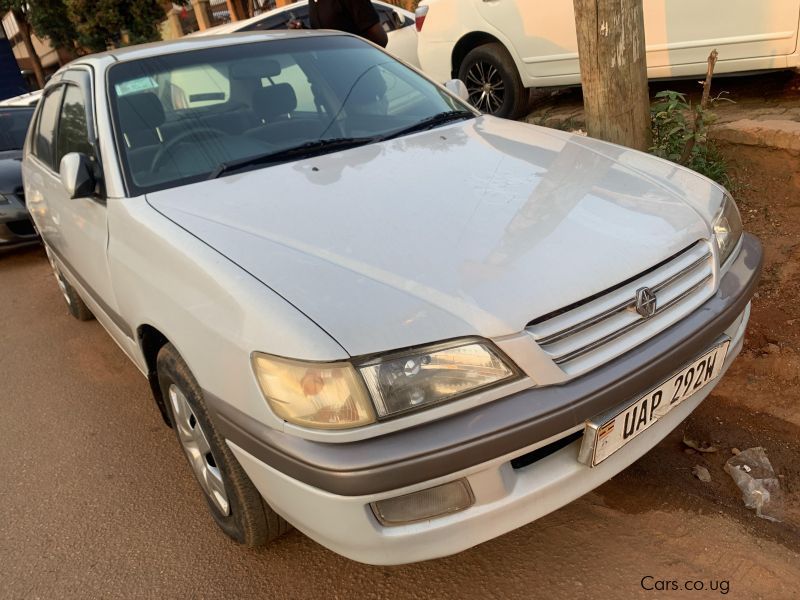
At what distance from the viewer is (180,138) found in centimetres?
255

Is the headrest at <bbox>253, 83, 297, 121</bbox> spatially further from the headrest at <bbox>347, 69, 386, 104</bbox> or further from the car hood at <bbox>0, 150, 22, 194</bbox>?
the car hood at <bbox>0, 150, 22, 194</bbox>

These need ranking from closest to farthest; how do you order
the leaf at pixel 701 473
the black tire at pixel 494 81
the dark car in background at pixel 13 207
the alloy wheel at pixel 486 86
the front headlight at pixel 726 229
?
the front headlight at pixel 726 229 < the leaf at pixel 701 473 < the black tire at pixel 494 81 < the alloy wheel at pixel 486 86 < the dark car in background at pixel 13 207

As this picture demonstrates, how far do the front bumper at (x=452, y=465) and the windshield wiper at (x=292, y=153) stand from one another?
3.43ft

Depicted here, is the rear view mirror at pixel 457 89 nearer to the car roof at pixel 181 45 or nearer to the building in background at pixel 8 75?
the car roof at pixel 181 45

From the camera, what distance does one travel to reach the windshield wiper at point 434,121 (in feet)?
9.06

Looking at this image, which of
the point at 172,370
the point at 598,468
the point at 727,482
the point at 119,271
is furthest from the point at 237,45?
the point at 727,482

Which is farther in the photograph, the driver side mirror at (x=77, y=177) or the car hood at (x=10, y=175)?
the car hood at (x=10, y=175)

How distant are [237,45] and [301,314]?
1.94 m

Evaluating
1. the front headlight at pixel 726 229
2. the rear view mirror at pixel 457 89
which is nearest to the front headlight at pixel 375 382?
the front headlight at pixel 726 229

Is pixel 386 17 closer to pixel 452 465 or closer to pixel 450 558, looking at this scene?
pixel 450 558

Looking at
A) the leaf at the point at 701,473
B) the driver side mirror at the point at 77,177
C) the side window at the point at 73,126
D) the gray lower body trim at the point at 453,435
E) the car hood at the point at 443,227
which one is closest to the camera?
the gray lower body trim at the point at 453,435

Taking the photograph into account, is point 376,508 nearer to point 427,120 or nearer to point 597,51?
point 427,120

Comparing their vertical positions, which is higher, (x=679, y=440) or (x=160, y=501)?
(x=160, y=501)

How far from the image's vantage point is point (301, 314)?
1.59 m
